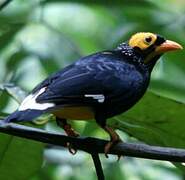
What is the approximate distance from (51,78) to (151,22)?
134cm

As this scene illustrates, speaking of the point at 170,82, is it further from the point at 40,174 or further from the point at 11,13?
the point at 11,13

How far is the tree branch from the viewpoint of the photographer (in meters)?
1.80

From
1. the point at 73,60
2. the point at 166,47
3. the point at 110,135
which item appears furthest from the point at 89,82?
the point at 73,60

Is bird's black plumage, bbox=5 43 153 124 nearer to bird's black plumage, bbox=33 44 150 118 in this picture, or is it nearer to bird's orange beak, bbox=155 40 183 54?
bird's black plumage, bbox=33 44 150 118

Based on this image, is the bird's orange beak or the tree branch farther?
the bird's orange beak

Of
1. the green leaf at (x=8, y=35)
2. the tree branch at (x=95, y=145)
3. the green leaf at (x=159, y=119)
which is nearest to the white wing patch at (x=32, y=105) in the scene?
the tree branch at (x=95, y=145)

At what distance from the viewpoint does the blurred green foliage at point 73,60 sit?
2449mm

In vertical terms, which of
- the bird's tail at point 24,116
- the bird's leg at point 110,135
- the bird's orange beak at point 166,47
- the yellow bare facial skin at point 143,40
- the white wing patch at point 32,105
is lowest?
the bird's leg at point 110,135

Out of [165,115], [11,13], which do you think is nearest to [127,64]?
[165,115]

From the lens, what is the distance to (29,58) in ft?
11.7

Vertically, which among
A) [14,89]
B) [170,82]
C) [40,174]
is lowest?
[40,174]

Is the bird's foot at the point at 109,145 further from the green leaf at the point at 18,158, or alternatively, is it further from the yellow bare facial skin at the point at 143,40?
the yellow bare facial skin at the point at 143,40

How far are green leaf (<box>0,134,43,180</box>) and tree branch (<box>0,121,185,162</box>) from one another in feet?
1.29

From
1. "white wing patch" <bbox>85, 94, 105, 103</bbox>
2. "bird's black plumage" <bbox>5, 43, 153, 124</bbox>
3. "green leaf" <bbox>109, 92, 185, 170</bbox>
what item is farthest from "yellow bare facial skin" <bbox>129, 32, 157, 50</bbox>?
"white wing patch" <bbox>85, 94, 105, 103</bbox>
